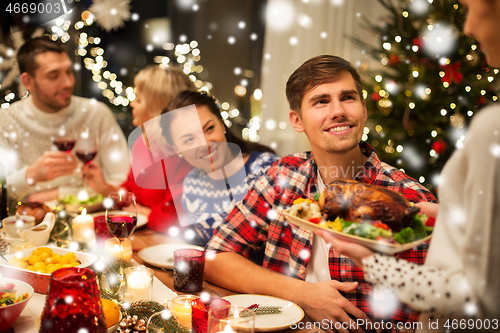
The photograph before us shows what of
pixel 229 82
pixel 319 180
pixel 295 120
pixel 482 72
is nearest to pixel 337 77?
pixel 295 120

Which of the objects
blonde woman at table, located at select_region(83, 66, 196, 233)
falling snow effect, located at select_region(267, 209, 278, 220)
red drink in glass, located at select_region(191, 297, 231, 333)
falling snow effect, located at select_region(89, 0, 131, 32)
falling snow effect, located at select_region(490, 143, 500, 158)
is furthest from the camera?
falling snow effect, located at select_region(89, 0, 131, 32)

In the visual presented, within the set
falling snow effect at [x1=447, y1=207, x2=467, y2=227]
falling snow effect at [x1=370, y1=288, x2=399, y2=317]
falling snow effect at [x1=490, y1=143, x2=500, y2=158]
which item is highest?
falling snow effect at [x1=490, y1=143, x2=500, y2=158]

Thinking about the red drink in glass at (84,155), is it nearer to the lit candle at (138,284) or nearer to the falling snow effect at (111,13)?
the lit candle at (138,284)

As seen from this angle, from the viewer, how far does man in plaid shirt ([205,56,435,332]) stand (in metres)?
1.14

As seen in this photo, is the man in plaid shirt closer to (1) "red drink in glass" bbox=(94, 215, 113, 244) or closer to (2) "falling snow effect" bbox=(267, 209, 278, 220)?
(2) "falling snow effect" bbox=(267, 209, 278, 220)

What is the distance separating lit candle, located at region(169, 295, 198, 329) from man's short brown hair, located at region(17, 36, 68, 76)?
207 centimetres

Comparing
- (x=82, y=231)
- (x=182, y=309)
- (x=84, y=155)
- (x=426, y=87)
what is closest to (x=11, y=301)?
(x=182, y=309)

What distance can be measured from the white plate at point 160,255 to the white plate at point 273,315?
357 mm

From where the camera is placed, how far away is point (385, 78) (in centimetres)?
214

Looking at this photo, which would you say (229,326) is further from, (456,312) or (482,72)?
(482,72)

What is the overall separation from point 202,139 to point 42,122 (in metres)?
1.37

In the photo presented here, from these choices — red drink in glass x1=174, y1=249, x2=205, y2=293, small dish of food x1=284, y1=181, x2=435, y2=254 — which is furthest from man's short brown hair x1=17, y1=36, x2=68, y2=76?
small dish of food x1=284, y1=181, x2=435, y2=254

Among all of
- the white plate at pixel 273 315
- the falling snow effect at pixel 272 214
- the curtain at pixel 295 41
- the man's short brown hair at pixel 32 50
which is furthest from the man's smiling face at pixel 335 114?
the man's short brown hair at pixel 32 50

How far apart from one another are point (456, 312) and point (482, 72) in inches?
66.2
